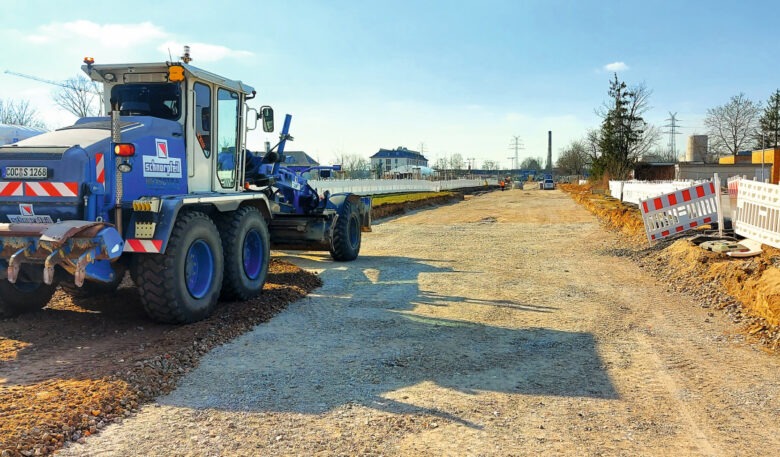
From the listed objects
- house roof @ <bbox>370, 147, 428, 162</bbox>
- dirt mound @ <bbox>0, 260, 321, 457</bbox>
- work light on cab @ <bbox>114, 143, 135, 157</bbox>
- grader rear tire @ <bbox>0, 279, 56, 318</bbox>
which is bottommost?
dirt mound @ <bbox>0, 260, 321, 457</bbox>

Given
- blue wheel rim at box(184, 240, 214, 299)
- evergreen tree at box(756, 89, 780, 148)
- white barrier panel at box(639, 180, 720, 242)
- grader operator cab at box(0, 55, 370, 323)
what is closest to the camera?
grader operator cab at box(0, 55, 370, 323)

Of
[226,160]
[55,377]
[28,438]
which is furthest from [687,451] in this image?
[226,160]

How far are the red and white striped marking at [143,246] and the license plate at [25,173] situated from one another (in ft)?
3.34

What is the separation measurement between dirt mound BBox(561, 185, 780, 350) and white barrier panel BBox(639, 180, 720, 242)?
0.42 meters

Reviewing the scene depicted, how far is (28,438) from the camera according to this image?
3701mm

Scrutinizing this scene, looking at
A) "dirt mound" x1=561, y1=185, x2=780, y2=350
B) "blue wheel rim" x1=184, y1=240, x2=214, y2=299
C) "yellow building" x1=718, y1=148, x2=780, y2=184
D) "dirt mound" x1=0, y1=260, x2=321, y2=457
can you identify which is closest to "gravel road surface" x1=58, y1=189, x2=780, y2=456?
"dirt mound" x1=0, y1=260, x2=321, y2=457

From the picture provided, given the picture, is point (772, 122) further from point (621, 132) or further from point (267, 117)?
point (267, 117)

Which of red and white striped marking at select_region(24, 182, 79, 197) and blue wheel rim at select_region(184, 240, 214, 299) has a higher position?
red and white striped marking at select_region(24, 182, 79, 197)

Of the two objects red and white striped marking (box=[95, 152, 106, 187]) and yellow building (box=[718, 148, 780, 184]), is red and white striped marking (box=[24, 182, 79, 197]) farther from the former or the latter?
yellow building (box=[718, 148, 780, 184])

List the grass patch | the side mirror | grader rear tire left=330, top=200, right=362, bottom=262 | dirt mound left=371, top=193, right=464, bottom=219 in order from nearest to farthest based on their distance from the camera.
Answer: the side mirror
grader rear tire left=330, top=200, right=362, bottom=262
dirt mound left=371, top=193, right=464, bottom=219
the grass patch

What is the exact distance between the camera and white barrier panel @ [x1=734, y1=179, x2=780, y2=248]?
987 centimetres

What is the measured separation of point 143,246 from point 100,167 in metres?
0.89

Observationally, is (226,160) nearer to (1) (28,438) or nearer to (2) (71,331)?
(2) (71,331)

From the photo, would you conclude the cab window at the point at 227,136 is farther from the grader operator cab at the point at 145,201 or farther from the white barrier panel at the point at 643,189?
the white barrier panel at the point at 643,189
